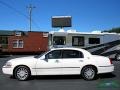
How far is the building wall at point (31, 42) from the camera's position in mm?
40812

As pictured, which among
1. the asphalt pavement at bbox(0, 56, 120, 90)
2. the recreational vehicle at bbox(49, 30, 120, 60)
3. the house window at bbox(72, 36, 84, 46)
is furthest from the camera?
the house window at bbox(72, 36, 84, 46)

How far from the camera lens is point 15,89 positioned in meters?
10.7

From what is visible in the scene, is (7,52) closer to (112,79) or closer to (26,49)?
(26,49)

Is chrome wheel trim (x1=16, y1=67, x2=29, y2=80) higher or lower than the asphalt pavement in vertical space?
higher

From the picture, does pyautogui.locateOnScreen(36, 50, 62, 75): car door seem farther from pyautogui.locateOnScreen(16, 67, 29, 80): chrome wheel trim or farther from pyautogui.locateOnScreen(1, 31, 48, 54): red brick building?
pyautogui.locateOnScreen(1, 31, 48, 54): red brick building

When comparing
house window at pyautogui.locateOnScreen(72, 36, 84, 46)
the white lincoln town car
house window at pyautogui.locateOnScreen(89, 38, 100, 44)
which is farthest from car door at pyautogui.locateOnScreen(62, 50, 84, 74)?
house window at pyautogui.locateOnScreen(89, 38, 100, 44)

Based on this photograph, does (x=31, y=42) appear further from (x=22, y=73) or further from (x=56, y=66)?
(x=56, y=66)

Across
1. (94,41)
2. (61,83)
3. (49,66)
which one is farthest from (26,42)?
(61,83)

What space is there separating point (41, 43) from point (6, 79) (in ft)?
94.5

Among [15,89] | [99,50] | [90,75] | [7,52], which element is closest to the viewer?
[15,89]

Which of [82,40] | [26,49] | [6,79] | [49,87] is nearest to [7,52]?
[26,49]

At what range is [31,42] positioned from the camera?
137 ft

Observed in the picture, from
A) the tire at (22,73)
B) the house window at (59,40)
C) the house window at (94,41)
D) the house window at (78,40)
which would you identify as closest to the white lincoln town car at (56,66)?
the tire at (22,73)

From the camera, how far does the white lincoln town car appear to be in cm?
1266
